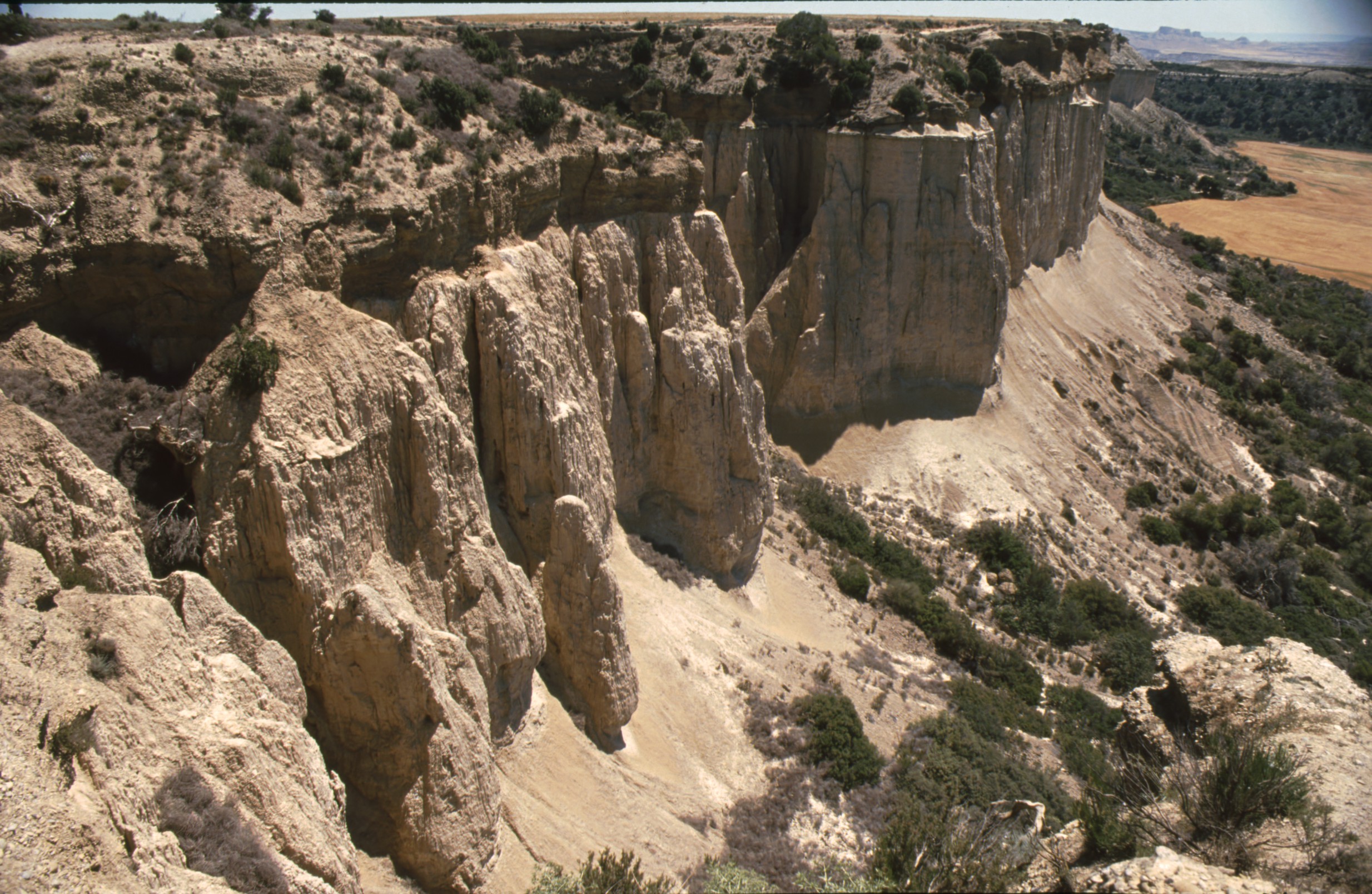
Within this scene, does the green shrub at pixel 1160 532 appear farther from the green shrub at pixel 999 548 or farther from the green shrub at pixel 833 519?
the green shrub at pixel 833 519

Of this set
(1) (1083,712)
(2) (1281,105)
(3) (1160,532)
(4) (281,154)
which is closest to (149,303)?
(4) (281,154)

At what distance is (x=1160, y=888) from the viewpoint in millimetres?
10906

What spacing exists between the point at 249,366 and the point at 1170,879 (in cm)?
1480

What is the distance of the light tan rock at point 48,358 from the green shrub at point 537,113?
12261mm

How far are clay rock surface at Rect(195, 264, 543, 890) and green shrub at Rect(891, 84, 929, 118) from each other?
24506mm

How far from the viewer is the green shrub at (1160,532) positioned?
36719 mm

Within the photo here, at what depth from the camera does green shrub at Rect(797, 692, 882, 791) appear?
20719 millimetres

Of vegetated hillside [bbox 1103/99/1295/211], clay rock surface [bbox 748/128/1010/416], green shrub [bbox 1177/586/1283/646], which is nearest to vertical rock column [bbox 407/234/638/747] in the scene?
clay rock surface [bbox 748/128/1010/416]

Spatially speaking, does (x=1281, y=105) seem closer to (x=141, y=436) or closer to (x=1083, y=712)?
(x=1083, y=712)

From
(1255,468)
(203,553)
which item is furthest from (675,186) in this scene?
(1255,468)

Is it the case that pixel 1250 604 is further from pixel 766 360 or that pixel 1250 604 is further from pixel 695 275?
pixel 695 275

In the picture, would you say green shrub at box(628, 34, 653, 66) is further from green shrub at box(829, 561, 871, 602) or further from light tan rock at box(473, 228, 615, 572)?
green shrub at box(829, 561, 871, 602)

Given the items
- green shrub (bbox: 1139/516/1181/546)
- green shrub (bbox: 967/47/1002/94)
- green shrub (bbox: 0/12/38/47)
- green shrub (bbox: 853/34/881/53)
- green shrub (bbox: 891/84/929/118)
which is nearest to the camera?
green shrub (bbox: 0/12/38/47)

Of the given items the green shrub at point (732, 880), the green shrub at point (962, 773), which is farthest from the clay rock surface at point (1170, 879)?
the green shrub at point (962, 773)
